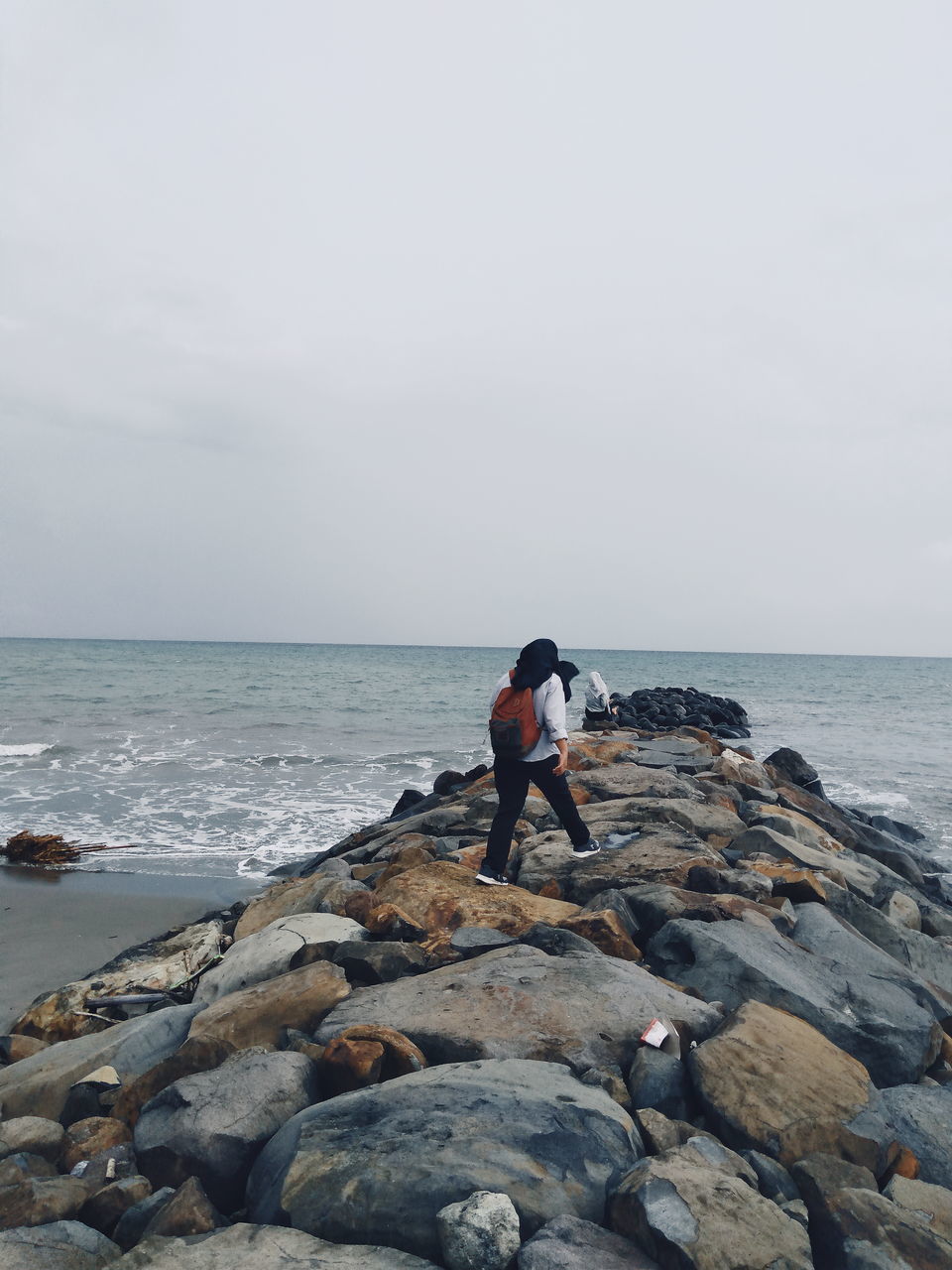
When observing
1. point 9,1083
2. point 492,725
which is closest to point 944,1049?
point 492,725

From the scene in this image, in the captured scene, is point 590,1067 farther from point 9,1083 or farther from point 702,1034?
point 9,1083

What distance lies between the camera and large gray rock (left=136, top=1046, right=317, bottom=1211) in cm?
281

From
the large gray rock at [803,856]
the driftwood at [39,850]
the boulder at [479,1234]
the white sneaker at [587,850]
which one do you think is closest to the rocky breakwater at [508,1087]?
the boulder at [479,1234]

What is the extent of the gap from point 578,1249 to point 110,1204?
1601 millimetres

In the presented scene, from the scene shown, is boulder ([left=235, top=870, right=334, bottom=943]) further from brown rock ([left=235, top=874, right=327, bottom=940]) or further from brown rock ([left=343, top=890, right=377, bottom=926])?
brown rock ([left=343, top=890, right=377, bottom=926])

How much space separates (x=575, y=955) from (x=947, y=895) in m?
6.73

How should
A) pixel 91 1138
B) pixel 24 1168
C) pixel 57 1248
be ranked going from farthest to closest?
pixel 91 1138
pixel 24 1168
pixel 57 1248

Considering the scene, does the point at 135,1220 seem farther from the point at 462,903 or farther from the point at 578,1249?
the point at 462,903

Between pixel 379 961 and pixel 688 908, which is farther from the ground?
pixel 688 908

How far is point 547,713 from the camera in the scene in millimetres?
5410

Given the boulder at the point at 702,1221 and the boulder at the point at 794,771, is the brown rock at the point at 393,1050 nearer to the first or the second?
the boulder at the point at 702,1221

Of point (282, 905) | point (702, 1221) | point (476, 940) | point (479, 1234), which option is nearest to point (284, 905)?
point (282, 905)

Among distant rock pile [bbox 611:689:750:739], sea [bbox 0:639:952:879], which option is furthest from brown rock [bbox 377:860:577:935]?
distant rock pile [bbox 611:689:750:739]

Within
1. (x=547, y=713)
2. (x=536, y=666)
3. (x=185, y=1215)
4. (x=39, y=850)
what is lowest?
(x=39, y=850)
